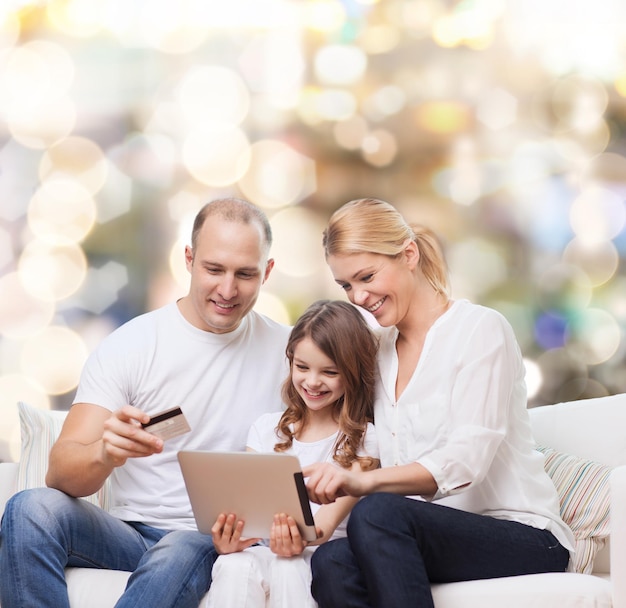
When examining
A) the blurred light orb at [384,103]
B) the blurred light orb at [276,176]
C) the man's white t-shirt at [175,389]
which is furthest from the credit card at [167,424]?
the blurred light orb at [384,103]

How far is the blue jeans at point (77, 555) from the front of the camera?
1.57 meters

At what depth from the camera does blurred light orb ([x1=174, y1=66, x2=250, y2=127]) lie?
10.1 feet

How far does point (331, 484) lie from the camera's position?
1.52 meters

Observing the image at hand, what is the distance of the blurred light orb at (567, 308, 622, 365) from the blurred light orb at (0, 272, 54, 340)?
175 cm

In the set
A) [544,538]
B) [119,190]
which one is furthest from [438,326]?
[119,190]

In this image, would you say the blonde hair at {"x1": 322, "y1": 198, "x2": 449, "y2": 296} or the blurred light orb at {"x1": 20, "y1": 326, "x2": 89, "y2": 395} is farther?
the blurred light orb at {"x1": 20, "y1": 326, "x2": 89, "y2": 395}

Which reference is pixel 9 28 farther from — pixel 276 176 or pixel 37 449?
pixel 37 449

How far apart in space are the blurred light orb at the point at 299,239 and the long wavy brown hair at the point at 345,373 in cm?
109

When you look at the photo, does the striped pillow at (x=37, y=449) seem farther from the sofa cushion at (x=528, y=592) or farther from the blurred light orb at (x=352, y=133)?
the blurred light orb at (x=352, y=133)

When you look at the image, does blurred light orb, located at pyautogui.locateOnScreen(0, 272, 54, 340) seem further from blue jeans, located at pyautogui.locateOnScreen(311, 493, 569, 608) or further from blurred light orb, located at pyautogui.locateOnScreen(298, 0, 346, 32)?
blue jeans, located at pyautogui.locateOnScreen(311, 493, 569, 608)

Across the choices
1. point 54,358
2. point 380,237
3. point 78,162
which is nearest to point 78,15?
point 78,162

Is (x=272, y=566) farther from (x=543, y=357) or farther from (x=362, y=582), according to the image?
(x=543, y=357)

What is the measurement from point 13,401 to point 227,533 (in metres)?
1.60

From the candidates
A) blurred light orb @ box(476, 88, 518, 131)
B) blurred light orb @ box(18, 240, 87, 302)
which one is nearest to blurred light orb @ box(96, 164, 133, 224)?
blurred light orb @ box(18, 240, 87, 302)
